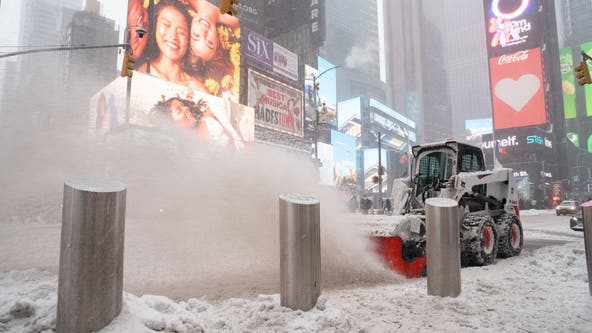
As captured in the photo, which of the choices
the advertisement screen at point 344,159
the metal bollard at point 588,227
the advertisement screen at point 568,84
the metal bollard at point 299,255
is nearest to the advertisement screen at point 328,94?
the advertisement screen at point 344,159

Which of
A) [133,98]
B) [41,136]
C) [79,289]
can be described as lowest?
[79,289]

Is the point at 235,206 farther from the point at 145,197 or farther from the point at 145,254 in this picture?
the point at 145,197

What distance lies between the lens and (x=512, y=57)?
7044 cm

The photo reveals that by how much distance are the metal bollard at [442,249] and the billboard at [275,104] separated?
134ft

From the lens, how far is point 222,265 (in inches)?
305

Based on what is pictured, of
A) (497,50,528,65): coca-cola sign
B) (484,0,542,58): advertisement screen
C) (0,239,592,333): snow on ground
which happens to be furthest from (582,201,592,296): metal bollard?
(484,0,542,58): advertisement screen

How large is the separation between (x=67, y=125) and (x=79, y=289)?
15.5 m

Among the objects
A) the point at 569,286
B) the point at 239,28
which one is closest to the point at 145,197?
the point at 569,286

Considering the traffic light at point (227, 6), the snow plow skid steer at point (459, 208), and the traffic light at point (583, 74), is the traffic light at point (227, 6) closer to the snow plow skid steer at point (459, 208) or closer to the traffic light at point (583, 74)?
the snow plow skid steer at point (459, 208)

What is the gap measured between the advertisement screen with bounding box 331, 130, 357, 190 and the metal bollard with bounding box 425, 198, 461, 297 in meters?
76.3

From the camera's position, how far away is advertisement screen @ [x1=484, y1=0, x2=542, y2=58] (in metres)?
69.4

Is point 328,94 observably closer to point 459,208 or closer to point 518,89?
point 518,89

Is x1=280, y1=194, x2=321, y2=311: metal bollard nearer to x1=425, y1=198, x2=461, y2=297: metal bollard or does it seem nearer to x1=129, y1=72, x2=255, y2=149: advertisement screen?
x1=425, y1=198, x2=461, y2=297: metal bollard

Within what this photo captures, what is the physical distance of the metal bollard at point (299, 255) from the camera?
12.7ft
